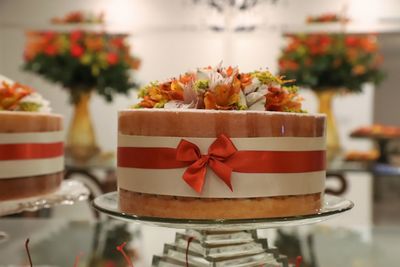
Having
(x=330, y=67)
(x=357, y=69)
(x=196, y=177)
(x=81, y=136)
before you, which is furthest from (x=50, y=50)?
(x=196, y=177)

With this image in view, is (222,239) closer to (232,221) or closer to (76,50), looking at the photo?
(232,221)

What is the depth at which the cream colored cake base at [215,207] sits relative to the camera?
98cm

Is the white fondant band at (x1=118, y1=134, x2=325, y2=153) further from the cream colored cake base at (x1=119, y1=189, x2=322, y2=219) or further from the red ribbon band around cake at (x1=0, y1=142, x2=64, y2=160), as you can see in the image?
the red ribbon band around cake at (x1=0, y1=142, x2=64, y2=160)

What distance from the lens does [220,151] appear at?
966mm

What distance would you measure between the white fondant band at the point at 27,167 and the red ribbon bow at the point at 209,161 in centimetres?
49

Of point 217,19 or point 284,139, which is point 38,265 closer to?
point 284,139

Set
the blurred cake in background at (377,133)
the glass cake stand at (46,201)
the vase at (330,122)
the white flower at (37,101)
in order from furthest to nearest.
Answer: the blurred cake in background at (377,133), the vase at (330,122), the white flower at (37,101), the glass cake stand at (46,201)

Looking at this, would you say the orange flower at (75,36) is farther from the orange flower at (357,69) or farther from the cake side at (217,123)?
the cake side at (217,123)

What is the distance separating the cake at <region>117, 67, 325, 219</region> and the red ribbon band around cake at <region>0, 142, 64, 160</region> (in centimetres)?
33

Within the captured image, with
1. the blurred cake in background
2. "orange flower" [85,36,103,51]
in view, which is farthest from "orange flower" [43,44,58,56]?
the blurred cake in background

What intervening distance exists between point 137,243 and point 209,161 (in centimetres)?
54

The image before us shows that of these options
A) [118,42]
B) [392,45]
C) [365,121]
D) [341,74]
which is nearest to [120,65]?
[118,42]

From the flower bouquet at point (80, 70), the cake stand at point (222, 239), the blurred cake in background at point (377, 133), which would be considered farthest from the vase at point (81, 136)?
the cake stand at point (222, 239)

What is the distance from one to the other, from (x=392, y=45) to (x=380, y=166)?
2.16 meters
